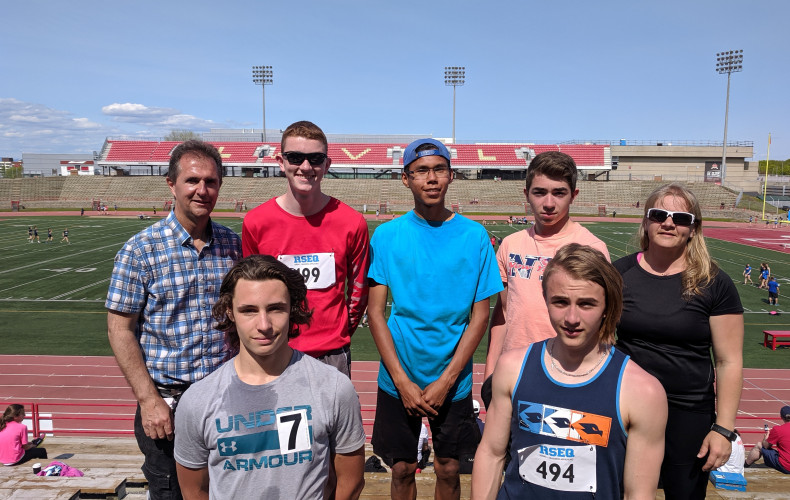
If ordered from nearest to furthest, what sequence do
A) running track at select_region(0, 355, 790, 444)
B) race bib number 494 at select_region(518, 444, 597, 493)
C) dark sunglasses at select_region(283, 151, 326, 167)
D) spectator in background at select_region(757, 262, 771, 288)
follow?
race bib number 494 at select_region(518, 444, 597, 493), dark sunglasses at select_region(283, 151, 326, 167), running track at select_region(0, 355, 790, 444), spectator in background at select_region(757, 262, 771, 288)

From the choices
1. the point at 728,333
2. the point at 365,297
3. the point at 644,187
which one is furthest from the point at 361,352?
the point at 644,187

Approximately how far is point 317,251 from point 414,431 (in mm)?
1316

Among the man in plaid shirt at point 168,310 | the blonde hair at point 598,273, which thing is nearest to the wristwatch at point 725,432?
the blonde hair at point 598,273

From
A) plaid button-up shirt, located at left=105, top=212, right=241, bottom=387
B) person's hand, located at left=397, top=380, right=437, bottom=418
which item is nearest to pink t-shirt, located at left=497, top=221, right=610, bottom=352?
person's hand, located at left=397, top=380, right=437, bottom=418

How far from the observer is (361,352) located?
12.6 metres

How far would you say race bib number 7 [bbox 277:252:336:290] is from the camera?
3.11 metres

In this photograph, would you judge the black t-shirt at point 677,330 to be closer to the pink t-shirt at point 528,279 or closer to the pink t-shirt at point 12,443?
the pink t-shirt at point 528,279

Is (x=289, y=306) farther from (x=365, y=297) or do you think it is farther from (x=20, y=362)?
(x=20, y=362)

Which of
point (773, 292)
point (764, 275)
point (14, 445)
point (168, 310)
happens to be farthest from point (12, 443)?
point (764, 275)

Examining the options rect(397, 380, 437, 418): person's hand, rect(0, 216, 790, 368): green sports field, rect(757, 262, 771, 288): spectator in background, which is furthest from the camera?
rect(757, 262, 771, 288): spectator in background

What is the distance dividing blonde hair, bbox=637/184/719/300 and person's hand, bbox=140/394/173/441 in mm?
2924

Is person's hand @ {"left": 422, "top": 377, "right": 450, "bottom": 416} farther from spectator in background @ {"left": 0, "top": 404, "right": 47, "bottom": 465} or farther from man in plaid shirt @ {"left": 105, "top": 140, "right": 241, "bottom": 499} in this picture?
spectator in background @ {"left": 0, "top": 404, "right": 47, "bottom": 465}

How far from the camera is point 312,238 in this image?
10.4 feet

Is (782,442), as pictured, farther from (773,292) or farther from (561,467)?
(773,292)
